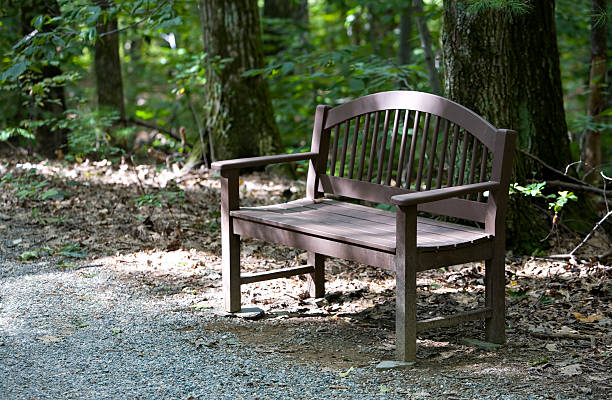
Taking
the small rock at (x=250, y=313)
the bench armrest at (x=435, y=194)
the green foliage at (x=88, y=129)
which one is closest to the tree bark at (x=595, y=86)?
the bench armrest at (x=435, y=194)

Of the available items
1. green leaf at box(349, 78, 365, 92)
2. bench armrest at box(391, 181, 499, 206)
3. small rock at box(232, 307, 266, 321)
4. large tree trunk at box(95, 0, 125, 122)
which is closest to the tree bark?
green leaf at box(349, 78, 365, 92)

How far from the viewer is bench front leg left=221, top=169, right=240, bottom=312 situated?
4266 millimetres

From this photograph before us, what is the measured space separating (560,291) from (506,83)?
56.9 inches

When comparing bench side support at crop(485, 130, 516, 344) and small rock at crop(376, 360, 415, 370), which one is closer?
small rock at crop(376, 360, 415, 370)

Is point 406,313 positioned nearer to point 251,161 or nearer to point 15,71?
point 251,161

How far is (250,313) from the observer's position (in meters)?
4.26

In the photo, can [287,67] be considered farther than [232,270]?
Yes

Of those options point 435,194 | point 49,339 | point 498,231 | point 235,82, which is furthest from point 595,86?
point 49,339

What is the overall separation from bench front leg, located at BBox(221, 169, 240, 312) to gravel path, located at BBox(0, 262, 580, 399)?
148 mm

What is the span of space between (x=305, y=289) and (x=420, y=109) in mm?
1475

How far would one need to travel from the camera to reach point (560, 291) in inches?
177

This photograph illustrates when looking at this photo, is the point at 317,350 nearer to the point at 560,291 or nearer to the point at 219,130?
the point at 560,291

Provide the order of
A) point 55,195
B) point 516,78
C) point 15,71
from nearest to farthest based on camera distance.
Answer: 1. point 516,78
2. point 15,71
3. point 55,195

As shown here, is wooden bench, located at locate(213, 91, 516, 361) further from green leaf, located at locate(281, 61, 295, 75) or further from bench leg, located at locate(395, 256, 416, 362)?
green leaf, located at locate(281, 61, 295, 75)
